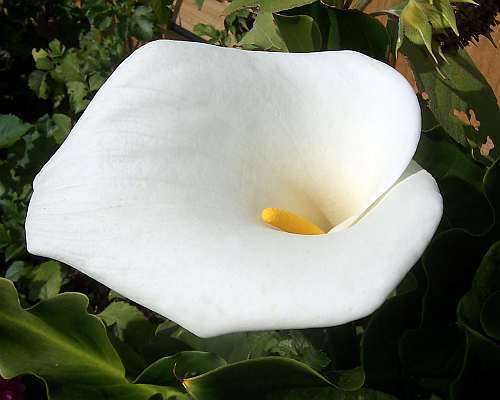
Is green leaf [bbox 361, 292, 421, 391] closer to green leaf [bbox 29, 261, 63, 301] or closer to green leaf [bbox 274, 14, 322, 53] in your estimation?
green leaf [bbox 274, 14, 322, 53]

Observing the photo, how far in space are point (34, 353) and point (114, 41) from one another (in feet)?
3.14

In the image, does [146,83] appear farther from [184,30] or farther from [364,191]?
[184,30]

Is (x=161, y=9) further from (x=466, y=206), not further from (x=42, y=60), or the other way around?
(x=466, y=206)

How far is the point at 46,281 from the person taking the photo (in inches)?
47.9

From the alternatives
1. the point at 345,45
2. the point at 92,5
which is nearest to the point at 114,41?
the point at 92,5

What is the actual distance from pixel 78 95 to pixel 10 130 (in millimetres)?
172

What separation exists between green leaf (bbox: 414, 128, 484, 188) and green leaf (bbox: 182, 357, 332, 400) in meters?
0.21

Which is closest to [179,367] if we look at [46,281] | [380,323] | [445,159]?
[380,323]

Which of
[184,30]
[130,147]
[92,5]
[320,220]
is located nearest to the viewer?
[130,147]

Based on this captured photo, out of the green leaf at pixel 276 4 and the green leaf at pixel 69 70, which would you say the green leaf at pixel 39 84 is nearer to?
the green leaf at pixel 69 70

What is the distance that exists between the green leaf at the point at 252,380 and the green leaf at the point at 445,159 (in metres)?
0.21

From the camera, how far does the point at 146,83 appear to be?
1.59 feet

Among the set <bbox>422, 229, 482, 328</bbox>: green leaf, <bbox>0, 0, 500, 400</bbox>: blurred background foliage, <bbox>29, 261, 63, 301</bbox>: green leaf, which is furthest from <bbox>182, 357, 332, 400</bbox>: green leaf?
<bbox>29, 261, 63, 301</bbox>: green leaf

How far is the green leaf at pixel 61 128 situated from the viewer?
1.30 meters
